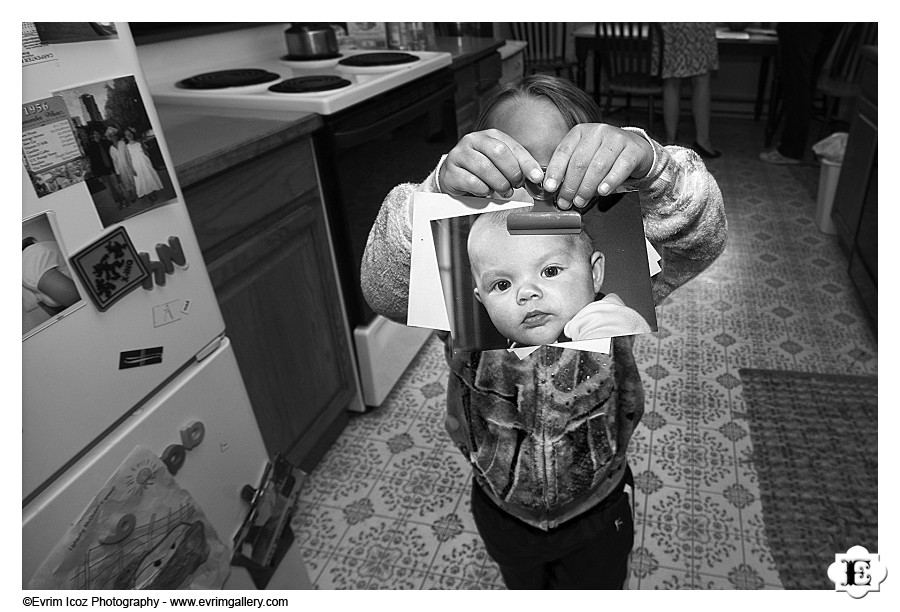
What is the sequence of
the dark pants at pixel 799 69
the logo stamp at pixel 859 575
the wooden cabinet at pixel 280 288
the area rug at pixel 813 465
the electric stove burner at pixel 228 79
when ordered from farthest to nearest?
the dark pants at pixel 799 69
the electric stove burner at pixel 228 79
the area rug at pixel 813 465
the wooden cabinet at pixel 280 288
the logo stamp at pixel 859 575

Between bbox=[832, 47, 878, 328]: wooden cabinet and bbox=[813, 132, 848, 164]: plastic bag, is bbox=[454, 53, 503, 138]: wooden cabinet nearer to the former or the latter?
bbox=[832, 47, 878, 328]: wooden cabinet

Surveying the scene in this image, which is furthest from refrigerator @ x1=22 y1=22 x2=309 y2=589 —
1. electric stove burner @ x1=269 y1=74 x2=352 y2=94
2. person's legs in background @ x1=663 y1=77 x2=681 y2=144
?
person's legs in background @ x1=663 y1=77 x2=681 y2=144

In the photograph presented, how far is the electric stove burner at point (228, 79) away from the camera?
131cm

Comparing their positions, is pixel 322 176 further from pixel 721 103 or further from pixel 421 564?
pixel 721 103

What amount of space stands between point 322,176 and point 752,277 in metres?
1.64

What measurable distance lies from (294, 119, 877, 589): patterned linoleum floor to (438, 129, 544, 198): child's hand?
939mm

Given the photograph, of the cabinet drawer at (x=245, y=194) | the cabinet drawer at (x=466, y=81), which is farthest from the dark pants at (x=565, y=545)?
the cabinet drawer at (x=466, y=81)

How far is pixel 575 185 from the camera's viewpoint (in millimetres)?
466

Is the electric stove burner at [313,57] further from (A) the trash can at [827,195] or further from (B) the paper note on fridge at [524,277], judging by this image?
(A) the trash can at [827,195]

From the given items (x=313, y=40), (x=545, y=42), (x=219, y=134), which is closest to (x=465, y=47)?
(x=313, y=40)

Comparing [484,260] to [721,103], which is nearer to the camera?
[484,260]

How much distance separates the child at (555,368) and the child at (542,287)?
4 cm

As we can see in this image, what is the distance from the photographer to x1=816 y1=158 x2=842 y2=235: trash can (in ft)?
7.63

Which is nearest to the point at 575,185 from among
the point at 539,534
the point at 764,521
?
the point at 539,534
